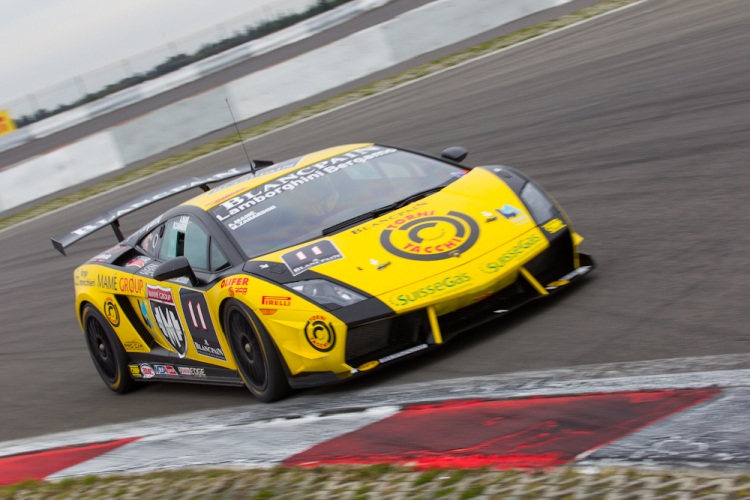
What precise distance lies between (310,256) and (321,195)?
0.71 m

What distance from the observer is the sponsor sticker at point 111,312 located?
578cm

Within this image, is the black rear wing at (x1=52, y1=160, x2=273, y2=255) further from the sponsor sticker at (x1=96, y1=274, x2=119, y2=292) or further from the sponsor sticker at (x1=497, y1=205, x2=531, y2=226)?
the sponsor sticker at (x1=497, y1=205, x2=531, y2=226)

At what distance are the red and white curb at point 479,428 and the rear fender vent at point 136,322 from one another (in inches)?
40.7

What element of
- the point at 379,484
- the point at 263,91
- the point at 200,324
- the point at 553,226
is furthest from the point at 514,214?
the point at 263,91

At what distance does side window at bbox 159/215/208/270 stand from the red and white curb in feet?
3.10

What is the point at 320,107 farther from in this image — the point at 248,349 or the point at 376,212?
the point at 248,349

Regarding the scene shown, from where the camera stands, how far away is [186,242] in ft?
17.0

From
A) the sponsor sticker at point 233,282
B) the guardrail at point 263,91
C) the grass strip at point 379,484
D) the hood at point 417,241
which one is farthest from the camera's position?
the guardrail at point 263,91

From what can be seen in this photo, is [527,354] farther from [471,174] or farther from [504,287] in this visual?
[471,174]

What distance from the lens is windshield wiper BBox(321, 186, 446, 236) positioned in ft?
15.6

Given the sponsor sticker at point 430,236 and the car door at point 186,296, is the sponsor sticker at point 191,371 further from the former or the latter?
the sponsor sticker at point 430,236

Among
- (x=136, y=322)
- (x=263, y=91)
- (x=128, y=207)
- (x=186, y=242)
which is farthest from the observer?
(x=263, y=91)

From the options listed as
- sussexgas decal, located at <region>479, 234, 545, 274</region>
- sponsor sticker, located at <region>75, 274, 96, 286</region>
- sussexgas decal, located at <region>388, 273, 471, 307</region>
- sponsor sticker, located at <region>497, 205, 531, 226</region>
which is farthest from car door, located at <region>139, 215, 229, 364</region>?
sponsor sticker, located at <region>497, 205, 531, 226</region>

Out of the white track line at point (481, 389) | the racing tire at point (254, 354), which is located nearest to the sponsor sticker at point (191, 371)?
the white track line at point (481, 389)
